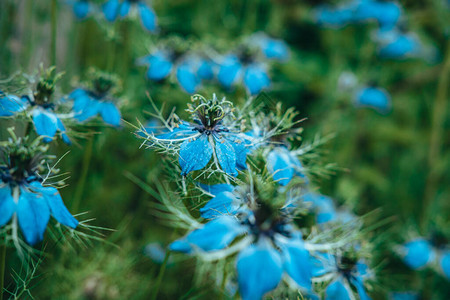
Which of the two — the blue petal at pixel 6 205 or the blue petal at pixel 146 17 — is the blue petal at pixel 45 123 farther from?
the blue petal at pixel 146 17

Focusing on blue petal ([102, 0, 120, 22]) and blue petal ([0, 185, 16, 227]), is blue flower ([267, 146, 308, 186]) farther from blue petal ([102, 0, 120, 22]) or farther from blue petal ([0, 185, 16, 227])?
blue petal ([102, 0, 120, 22])

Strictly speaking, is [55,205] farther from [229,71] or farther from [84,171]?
[229,71]

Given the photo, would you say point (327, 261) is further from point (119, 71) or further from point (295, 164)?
point (119, 71)

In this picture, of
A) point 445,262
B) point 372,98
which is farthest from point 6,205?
point 372,98

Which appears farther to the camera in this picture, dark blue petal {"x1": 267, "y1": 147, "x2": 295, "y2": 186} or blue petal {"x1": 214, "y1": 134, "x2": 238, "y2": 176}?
dark blue petal {"x1": 267, "y1": 147, "x2": 295, "y2": 186}

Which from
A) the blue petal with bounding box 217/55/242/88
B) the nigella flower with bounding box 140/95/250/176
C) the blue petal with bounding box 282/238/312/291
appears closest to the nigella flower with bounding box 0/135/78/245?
the nigella flower with bounding box 140/95/250/176

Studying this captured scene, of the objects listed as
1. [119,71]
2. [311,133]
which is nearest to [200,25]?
[119,71]
